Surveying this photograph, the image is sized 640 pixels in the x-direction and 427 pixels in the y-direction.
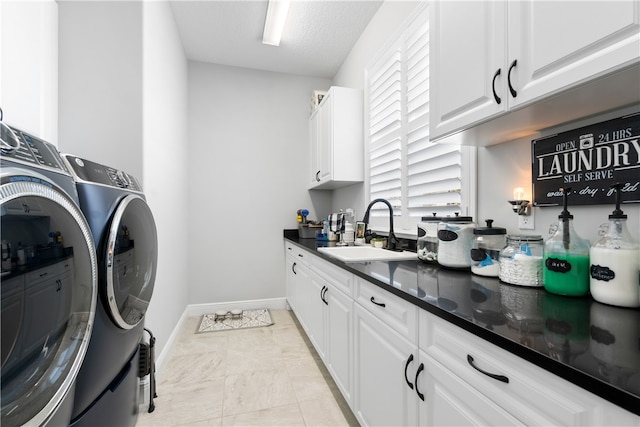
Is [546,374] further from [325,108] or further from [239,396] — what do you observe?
[325,108]

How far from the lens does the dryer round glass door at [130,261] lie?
3.39ft

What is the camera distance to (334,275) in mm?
1747

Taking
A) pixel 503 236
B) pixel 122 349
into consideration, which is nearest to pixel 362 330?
pixel 503 236

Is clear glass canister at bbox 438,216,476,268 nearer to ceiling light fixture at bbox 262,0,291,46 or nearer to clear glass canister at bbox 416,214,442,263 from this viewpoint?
clear glass canister at bbox 416,214,442,263

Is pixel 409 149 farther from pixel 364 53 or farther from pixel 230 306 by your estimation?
pixel 230 306

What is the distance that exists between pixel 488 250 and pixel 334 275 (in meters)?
0.84

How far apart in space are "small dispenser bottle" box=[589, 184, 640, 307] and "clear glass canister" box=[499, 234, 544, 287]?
18 centimetres

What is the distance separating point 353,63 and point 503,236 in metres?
2.51

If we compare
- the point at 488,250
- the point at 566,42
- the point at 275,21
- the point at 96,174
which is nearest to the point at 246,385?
the point at 96,174

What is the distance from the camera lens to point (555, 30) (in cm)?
83

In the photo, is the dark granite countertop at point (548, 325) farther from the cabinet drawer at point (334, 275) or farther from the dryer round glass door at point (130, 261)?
the dryer round glass door at point (130, 261)

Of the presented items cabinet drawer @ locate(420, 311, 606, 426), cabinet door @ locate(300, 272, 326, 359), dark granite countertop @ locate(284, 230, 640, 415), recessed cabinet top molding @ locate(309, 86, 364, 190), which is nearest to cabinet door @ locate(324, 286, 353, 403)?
cabinet door @ locate(300, 272, 326, 359)

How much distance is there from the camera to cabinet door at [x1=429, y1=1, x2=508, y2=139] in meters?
1.01

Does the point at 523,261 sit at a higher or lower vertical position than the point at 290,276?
higher
